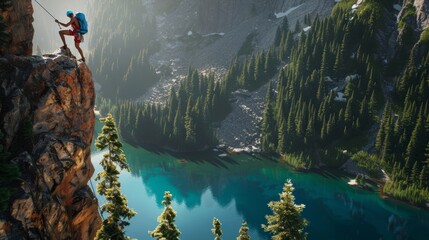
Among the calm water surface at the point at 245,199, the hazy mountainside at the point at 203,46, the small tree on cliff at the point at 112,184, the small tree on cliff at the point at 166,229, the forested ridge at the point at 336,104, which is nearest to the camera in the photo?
the small tree on cliff at the point at 112,184

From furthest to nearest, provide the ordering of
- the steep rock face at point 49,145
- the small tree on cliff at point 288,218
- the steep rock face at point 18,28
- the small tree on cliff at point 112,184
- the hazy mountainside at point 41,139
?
the small tree on cliff at point 288,218
the small tree on cliff at point 112,184
the steep rock face at point 18,28
the steep rock face at point 49,145
the hazy mountainside at point 41,139

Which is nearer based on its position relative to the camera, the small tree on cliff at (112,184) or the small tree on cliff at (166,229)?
the small tree on cliff at (112,184)

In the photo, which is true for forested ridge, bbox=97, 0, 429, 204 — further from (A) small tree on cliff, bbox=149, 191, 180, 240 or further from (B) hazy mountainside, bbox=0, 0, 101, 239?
(B) hazy mountainside, bbox=0, 0, 101, 239

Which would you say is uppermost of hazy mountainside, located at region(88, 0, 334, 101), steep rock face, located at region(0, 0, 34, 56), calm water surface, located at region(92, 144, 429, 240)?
hazy mountainside, located at region(88, 0, 334, 101)

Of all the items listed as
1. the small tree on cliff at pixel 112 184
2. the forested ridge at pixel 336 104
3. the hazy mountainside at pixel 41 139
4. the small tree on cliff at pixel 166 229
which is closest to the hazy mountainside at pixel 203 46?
the forested ridge at pixel 336 104

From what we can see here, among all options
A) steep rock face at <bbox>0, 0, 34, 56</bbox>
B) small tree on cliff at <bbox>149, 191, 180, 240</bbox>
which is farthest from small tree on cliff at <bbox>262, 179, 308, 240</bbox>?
steep rock face at <bbox>0, 0, 34, 56</bbox>

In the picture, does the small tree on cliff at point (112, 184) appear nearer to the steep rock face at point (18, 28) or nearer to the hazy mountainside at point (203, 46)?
the steep rock face at point (18, 28)

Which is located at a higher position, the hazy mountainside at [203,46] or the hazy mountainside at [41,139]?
A: the hazy mountainside at [203,46]
